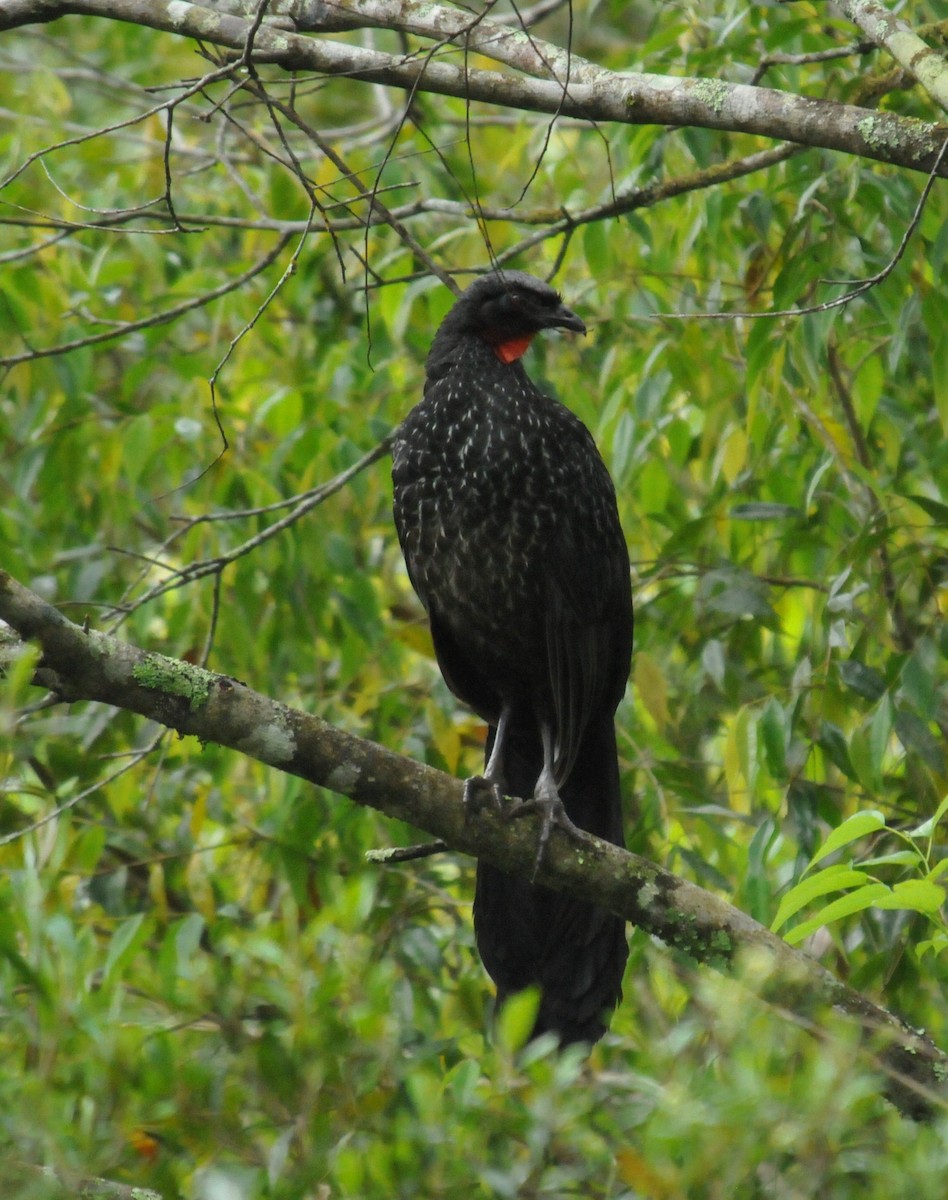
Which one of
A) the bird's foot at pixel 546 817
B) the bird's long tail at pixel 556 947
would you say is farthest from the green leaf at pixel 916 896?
the bird's long tail at pixel 556 947

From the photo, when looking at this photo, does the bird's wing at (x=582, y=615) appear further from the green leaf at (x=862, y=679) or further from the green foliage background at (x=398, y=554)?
the green leaf at (x=862, y=679)

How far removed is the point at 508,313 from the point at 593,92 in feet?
3.61

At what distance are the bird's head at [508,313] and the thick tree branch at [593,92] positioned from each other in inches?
35.0

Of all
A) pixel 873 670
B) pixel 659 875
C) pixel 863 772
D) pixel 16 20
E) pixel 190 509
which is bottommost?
pixel 659 875

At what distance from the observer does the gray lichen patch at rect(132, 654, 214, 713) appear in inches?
110

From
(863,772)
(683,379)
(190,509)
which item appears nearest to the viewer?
(863,772)

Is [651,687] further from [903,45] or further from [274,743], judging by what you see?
[903,45]

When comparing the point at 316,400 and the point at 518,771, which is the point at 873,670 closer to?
the point at 518,771

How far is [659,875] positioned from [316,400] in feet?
6.09

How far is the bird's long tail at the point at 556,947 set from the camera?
365 cm

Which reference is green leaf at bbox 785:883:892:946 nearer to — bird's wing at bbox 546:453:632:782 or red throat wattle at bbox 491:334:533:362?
bird's wing at bbox 546:453:632:782

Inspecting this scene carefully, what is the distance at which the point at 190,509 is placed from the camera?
4.81 metres

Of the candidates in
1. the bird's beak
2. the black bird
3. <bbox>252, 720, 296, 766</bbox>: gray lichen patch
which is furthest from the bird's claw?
the bird's beak

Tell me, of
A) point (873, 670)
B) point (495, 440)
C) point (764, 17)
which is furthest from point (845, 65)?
point (873, 670)
